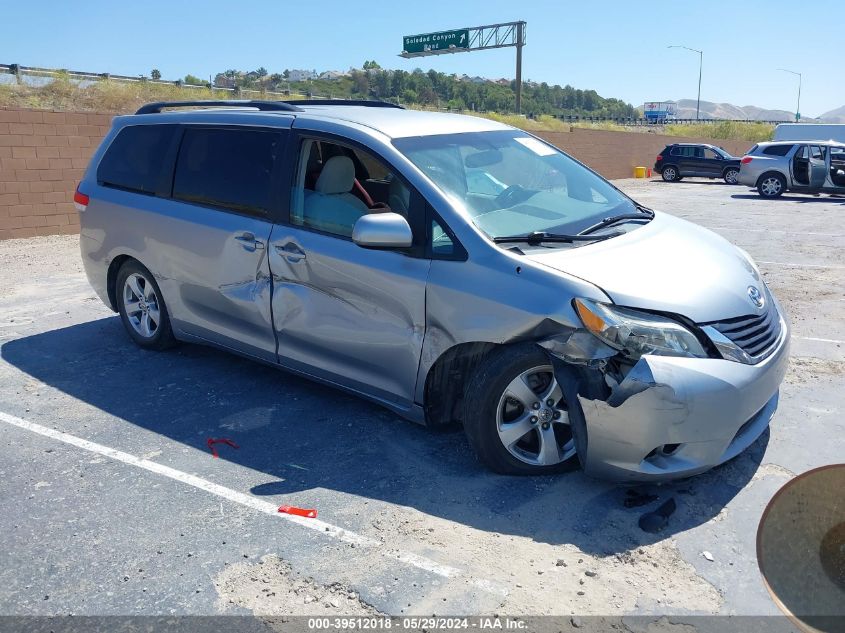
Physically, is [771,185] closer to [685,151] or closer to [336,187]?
[685,151]

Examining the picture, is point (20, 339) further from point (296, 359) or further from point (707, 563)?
point (707, 563)

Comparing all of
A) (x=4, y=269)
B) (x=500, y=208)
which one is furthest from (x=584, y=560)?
(x=4, y=269)

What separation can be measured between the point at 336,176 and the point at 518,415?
197 centimetres

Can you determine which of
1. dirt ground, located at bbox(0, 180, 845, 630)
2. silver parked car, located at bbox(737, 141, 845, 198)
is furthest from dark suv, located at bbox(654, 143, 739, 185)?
dirt ground, located at bbox(0, 180, 845, 630)

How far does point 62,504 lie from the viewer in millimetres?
3803

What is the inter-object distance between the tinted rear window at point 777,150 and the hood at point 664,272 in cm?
1930

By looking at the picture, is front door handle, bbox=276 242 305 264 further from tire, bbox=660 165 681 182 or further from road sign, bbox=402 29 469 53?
road sign, bbox=402 29 469 53

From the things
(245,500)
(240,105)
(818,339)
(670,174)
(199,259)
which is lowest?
(245,500)

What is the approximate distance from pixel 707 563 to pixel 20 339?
5.79 metres

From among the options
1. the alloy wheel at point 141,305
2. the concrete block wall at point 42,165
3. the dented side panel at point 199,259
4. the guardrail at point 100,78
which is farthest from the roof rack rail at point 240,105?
the guardrail at point 100,78

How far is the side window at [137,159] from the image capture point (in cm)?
573

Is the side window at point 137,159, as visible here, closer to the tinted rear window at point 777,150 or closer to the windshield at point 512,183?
the windshield at point 512,183

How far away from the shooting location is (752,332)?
3.81 meters

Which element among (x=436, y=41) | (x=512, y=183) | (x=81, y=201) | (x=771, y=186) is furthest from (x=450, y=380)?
(x=436, y=41)
